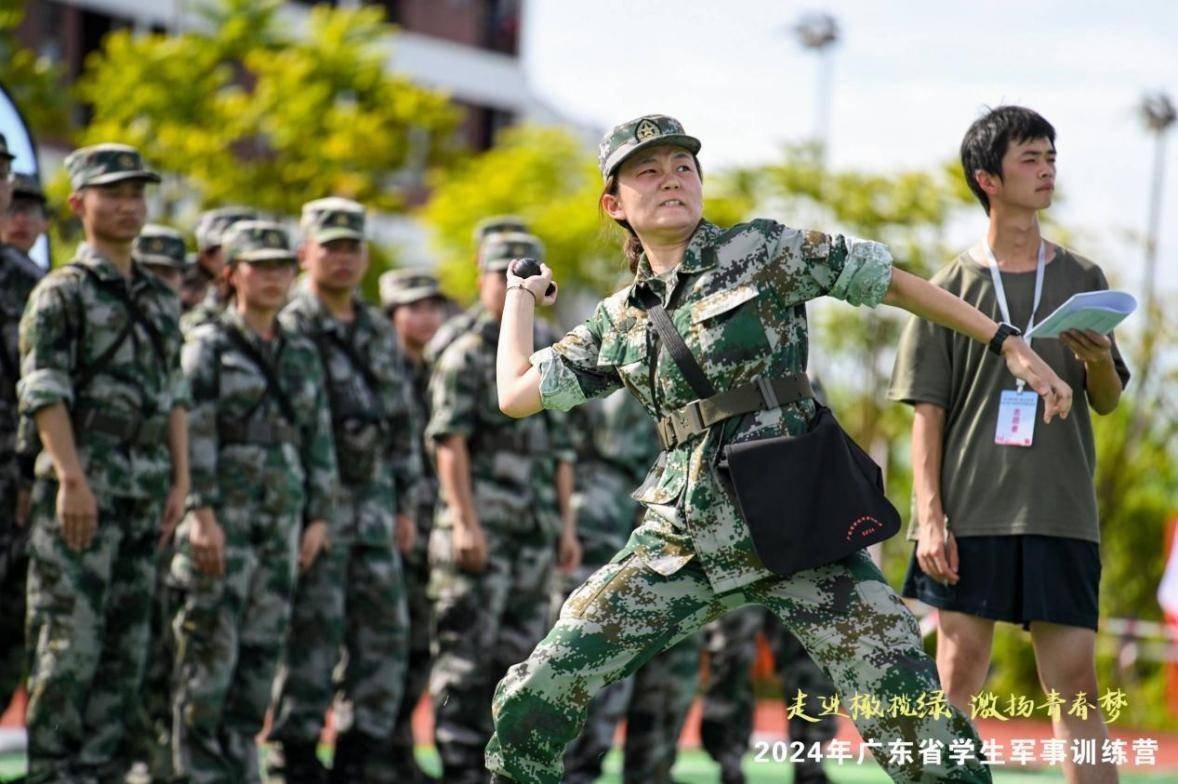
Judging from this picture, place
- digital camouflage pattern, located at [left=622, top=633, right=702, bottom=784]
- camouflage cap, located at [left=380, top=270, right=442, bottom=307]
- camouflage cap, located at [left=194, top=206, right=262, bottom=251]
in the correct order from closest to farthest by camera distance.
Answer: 1. digital camouflage pattern, located at [left=622, top=633, right=702, bottom=784]
2. camouflage cap, located at [left=194, top=206, right=262, bottom=251]
3. camouflage cap, located at [left=380, top=270, right=442, bottom=307]

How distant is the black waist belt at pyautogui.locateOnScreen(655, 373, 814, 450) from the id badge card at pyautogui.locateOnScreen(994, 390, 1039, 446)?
4.64 ft

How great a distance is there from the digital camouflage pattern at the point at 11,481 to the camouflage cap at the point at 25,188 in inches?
15.2

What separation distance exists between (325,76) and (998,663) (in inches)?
441

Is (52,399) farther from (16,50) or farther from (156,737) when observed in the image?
(16,50)

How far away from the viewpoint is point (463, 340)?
946 centimetres

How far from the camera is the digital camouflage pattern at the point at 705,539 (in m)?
5.43

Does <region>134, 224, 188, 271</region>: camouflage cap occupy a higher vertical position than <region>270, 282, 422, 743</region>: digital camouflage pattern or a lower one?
higher

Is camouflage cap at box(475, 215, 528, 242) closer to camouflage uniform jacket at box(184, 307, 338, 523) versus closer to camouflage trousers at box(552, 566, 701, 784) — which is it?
camouflage uniform jacket at box(184, 307, 338, 523)

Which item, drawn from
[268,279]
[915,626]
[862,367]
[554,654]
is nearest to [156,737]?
[268,279]

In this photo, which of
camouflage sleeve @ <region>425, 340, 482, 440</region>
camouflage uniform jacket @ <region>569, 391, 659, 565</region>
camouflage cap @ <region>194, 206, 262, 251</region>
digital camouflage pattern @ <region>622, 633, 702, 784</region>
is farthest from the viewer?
camouflage cap @ <region>194, 206, 262, 251</region>

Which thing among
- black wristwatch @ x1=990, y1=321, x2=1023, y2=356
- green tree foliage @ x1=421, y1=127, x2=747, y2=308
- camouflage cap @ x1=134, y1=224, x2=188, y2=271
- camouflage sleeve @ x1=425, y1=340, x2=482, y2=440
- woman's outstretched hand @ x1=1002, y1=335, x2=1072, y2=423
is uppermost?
green tree foliage @ x1=421, y1=127, x2=747, y2=308

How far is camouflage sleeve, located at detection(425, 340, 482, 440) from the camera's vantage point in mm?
9305

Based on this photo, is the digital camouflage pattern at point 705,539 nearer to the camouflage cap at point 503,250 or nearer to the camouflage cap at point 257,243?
the camouflage cap at point 257,243

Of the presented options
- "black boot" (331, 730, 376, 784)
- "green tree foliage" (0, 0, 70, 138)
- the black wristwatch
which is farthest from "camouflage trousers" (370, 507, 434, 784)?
"green tree foliage" (0, 0, 70, 138)
